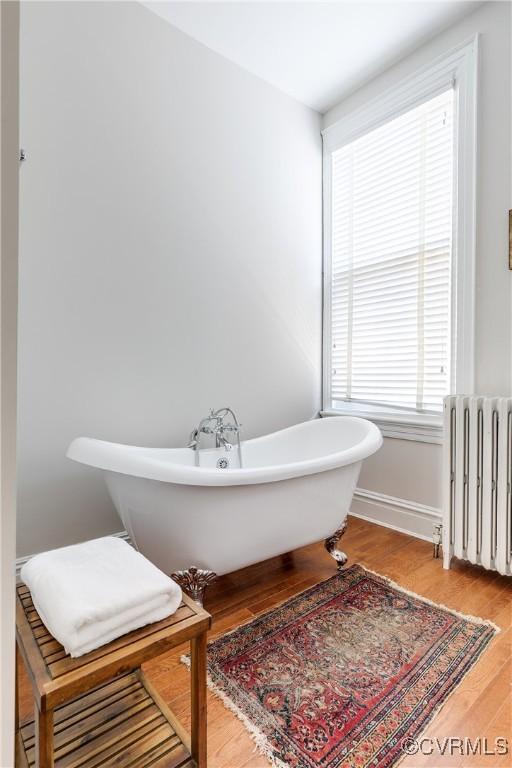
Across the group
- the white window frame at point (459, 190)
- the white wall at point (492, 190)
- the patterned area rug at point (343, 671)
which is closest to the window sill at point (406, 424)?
the white window frame at point (459, 190)

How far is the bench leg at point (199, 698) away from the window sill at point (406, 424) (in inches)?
73.3

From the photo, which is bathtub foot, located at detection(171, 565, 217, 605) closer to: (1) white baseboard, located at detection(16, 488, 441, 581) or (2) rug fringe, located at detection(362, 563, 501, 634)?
(1) white baseboard, located at detection(16, 488, 441, 581)

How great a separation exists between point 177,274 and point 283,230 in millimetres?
942

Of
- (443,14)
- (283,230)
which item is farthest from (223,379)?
(443,14)

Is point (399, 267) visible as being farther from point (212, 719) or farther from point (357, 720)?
point (212, 719)

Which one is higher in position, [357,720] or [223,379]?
[223,379]

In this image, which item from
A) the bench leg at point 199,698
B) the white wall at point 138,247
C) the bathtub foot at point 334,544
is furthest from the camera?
the bathtub foot at point 334,544

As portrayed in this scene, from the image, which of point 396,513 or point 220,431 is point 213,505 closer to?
point 220,431

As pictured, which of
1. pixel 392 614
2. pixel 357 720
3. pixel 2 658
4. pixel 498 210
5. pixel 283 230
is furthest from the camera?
pixel 283 230

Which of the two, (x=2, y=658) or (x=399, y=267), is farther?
(x=399, y=267)

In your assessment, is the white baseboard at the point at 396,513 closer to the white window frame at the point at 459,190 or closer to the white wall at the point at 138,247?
the white window frame at the point at 459,190

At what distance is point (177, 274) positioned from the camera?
2174mm

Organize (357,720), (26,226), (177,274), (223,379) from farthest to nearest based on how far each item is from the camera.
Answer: (223,379) < (177,274) < (26,226) < (357,720)

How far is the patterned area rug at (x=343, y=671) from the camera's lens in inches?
41.4
